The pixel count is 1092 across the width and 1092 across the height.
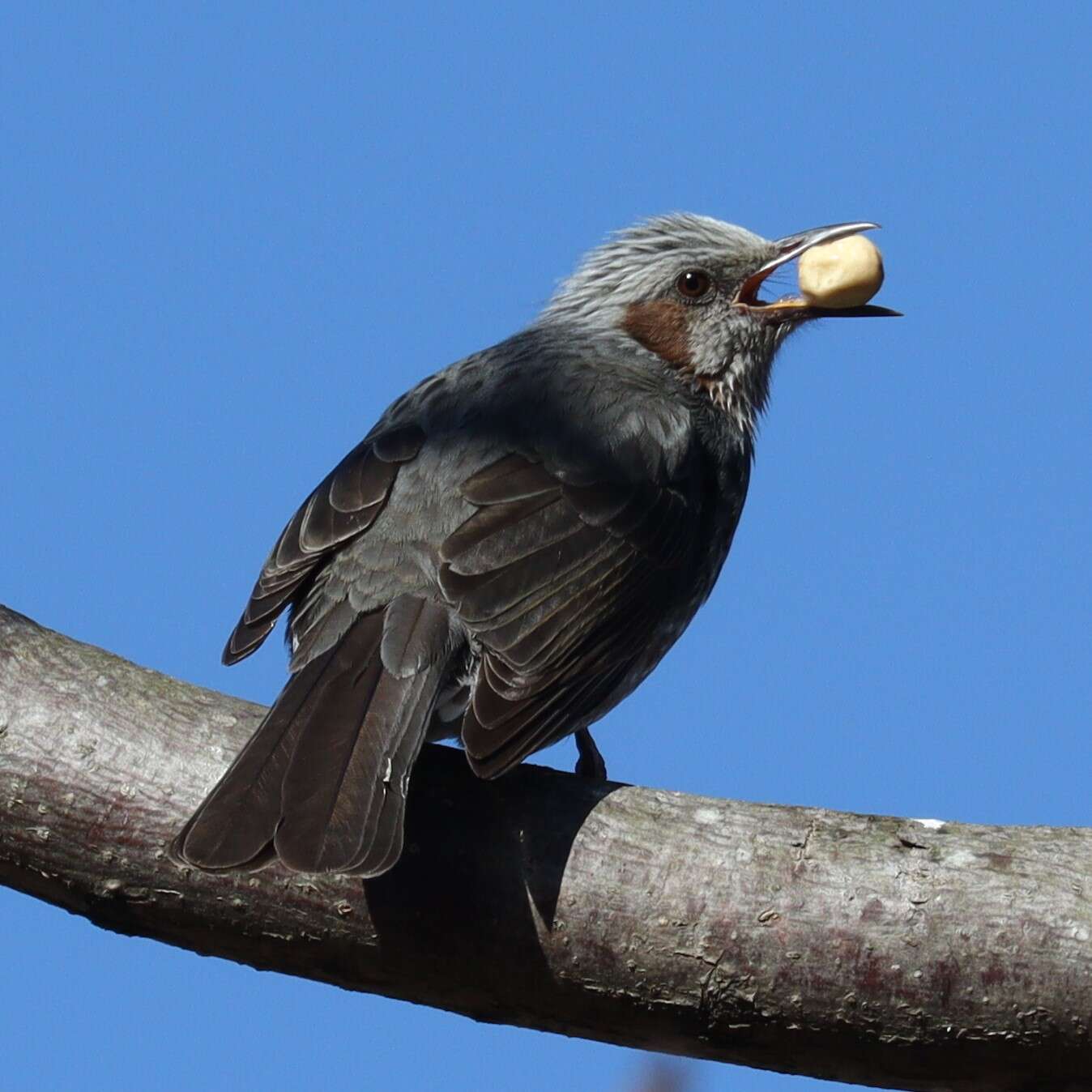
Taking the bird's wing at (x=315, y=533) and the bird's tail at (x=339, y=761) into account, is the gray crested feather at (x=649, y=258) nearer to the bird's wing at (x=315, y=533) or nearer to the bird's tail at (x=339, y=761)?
the bird's wing at (x=315, y=533)

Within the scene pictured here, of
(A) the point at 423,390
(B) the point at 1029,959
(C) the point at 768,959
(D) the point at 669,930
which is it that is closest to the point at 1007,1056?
(B) the point at 1029,959

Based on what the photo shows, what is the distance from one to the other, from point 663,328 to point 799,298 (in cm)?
50

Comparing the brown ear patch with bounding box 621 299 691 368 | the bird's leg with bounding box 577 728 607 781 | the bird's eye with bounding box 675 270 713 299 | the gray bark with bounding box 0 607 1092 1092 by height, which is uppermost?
the bird's eye with bounding box 675 270 713 299

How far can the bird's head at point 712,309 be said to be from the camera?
576 cm

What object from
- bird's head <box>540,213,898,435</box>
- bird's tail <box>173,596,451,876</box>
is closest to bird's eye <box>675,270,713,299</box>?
bird's head <box>540,213,898,435</box>

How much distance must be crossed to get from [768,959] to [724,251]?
315cm

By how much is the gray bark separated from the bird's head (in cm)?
239

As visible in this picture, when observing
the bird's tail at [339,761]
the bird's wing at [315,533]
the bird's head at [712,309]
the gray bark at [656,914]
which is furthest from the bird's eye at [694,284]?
the gray bark at [656,914]

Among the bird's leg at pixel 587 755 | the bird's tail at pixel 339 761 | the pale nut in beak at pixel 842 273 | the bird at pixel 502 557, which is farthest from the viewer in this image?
the pale nut in beak at pixel 842 273

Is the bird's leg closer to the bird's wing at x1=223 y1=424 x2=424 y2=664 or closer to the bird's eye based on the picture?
the bird's wing at x1=223 y1=424 x2=424 y2=664

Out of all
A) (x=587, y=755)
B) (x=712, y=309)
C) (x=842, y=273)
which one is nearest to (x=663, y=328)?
(x=712, y=309)

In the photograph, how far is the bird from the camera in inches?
140

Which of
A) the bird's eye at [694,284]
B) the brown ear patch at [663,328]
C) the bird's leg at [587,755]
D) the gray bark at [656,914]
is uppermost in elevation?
the bird's eye at [694,284]

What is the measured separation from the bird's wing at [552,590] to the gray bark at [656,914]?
0.83 ft
